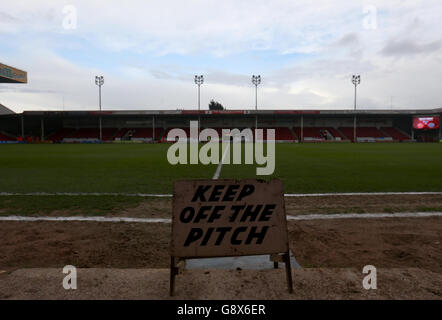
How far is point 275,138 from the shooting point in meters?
60.6

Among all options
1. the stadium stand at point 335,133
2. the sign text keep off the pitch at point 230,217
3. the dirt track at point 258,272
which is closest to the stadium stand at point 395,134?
the stadium stand at point 335,133

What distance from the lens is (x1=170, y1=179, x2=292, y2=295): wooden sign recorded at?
3.23m

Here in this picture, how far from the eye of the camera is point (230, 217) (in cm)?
328

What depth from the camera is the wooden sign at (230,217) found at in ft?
Answer: 10.6

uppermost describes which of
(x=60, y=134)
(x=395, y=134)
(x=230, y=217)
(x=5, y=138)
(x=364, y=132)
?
(x=364, y=132)

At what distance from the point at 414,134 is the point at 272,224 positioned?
71.4 metres

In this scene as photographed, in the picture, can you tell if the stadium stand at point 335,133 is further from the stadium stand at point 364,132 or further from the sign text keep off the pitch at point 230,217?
the sign text keep off the pitch at point 230,217

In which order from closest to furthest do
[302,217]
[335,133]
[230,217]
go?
[230,217] < [302,217] < [335,133]

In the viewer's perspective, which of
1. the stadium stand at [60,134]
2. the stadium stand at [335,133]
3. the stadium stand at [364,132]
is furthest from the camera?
the stadium stand at [335,133]

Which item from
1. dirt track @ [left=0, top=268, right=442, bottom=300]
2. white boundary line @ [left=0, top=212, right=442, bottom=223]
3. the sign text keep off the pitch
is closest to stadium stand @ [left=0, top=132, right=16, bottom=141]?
white boundary line @ [left=0, top=212, right=442, bottom=223]

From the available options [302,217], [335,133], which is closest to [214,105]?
[335,133]

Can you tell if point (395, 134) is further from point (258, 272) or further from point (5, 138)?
point (5, 138)

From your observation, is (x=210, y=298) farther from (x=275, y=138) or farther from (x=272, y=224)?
(x=275, y=138)
